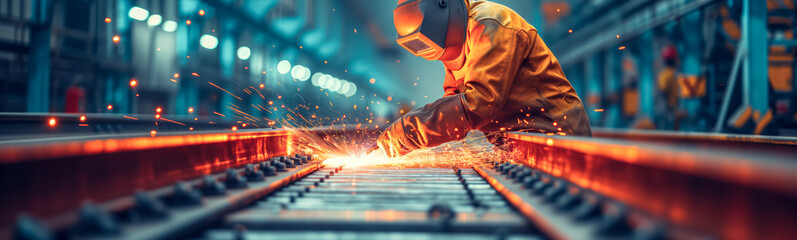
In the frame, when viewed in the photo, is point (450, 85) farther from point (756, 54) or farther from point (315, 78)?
point (315, 78)

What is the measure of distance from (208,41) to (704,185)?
1090 centimetres

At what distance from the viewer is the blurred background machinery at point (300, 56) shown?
18.5 ft

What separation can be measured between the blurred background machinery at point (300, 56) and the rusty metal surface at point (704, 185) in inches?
119

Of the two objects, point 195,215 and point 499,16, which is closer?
point 195,215

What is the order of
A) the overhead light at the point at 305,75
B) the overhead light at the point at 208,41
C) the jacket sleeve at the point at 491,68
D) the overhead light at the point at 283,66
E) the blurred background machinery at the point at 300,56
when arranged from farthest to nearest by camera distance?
1. the overhead light at the point at 305,75
2. the overhead light at the point at 283,66
3. the overhead light at the point at 208,41
4. the blurred background machinery at the point at 300,56
5. the jacket sleeve at the point at 491,68

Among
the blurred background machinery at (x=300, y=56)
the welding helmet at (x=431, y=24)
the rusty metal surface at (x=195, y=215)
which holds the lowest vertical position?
the rusty metal surface at (x=195, y=215)

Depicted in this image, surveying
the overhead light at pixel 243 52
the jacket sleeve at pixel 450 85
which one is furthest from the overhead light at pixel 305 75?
the jacket sleeve at pixel 450 85

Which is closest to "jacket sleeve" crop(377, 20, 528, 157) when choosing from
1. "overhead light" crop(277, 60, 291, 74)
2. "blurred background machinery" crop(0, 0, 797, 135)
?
"blurred background machinery" crop(0, 0, 797, 135)

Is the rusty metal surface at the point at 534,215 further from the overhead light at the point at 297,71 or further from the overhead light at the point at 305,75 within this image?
the overhead light at the point at 305,75

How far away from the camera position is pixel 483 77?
2146 millimetres

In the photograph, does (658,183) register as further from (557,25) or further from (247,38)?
(557,25)

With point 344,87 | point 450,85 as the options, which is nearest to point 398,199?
point 450,85

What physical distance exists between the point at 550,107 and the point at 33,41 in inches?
244

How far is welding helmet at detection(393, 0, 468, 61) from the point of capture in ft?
7.62
